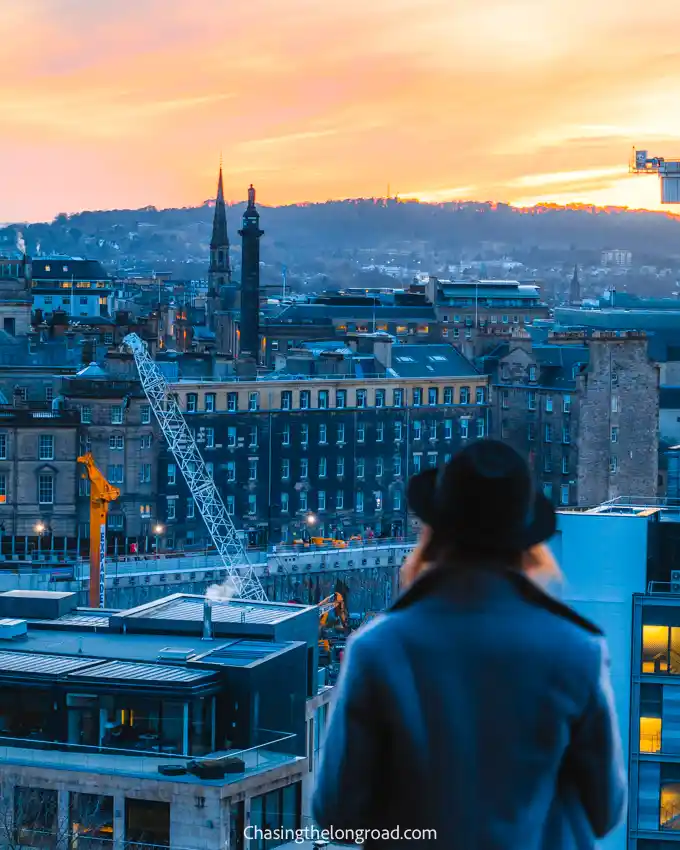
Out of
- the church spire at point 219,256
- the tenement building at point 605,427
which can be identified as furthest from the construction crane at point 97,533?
the church spire at point 219,256

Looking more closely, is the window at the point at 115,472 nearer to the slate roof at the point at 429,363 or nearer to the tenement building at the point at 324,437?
the tenement building at the point at 324,437

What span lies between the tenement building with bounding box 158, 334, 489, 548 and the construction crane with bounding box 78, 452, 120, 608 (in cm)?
1000

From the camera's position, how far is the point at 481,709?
443 cm

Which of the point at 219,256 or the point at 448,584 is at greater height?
the point at 219,256

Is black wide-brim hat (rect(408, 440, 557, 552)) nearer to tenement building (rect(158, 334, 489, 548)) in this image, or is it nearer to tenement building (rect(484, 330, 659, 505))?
tenement building (rect(158, 334, 489, 548))

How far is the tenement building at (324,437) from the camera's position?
78.0 meters

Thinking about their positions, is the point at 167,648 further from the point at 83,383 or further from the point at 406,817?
the point at 83,383

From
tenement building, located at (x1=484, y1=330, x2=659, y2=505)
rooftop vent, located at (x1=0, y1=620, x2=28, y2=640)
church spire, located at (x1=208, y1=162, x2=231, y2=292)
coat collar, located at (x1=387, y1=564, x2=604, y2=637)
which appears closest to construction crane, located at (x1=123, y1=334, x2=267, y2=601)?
tenement building, located at (x1=484, y1=330, x2=659, y2=505)

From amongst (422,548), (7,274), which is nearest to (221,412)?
(7,274)

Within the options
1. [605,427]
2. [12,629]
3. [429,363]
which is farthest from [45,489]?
[12,629]

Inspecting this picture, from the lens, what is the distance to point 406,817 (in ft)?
14.8

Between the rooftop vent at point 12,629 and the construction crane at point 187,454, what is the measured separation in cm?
4233

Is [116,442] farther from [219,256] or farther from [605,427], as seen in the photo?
[219,256]

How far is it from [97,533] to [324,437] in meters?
20.3
